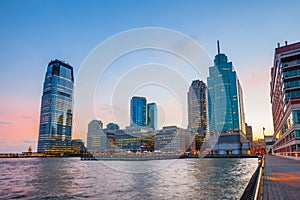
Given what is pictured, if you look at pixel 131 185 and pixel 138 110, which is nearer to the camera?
pixel 131 185

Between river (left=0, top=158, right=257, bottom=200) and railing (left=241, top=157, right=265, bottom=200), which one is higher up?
railing (left=241, top=157, right=265, bottom=200)

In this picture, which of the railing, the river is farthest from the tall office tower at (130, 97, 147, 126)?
the railing

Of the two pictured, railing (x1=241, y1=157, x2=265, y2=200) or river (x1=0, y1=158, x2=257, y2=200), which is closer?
railing (x1=241, y1=157, x2=265, y2=200)

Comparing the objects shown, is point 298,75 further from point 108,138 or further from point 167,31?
point 108,138

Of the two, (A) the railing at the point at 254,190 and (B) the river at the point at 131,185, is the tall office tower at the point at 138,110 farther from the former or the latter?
(A) the railing at the point at 254,190

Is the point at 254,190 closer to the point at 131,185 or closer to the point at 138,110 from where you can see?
the point at 131,185

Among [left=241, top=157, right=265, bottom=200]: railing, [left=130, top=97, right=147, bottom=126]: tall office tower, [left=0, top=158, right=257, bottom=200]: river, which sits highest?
[left=130, top=97, right=147, bottom=126]: tall office tower

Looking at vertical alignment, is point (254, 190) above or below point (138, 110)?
below

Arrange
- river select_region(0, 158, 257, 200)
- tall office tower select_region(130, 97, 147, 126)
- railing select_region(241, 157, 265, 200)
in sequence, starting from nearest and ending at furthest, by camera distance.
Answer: railing select_region(241, 157, 265, 200), river select_region(0, 158, 257, 200), tall office tower select_region(130, 97, 147, 126)

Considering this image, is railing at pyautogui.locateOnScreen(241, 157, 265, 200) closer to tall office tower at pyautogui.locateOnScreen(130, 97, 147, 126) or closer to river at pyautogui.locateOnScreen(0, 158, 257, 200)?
river at pyautogui.locateOnScreen(0, 158, 257, 200)

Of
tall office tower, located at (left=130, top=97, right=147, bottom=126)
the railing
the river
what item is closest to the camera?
the railing

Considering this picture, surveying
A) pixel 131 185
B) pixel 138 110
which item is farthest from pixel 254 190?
pixel 138 110

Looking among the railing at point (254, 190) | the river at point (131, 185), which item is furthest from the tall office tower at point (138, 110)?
the railing at point (254, 190)

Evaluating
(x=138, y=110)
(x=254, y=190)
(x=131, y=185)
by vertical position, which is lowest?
(x=131, y=185)
